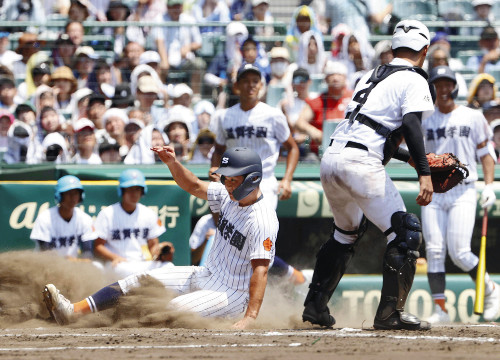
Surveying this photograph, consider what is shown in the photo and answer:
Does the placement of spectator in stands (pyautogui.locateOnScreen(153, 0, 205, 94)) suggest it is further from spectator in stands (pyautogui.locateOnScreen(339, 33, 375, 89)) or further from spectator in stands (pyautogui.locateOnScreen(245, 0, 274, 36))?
spectator in stands (pyautogui.locateOnScreen(339, 33, 375, 89))

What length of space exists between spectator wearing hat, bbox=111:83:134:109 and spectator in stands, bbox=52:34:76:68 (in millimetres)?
846

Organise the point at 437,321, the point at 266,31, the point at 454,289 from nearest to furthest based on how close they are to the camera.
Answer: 1. the point at 437,321
2. the point at 454,289
3. the point at 266,31

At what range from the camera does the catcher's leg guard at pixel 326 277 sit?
18.7ft

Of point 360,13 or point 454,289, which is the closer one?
point 454,289

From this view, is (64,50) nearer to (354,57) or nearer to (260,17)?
(260,17)

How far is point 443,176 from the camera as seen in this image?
19.0 feet

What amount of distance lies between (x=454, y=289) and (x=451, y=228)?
105 centimetres

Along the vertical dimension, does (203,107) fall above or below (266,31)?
below

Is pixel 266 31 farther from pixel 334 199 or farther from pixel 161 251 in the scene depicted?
pixel 334 199

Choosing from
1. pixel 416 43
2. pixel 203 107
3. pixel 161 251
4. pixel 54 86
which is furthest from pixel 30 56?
pixel 416 43

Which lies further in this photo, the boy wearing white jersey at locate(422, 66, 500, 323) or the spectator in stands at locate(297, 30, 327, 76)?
the spectator in stands at locate(297, 30, 327, 76)

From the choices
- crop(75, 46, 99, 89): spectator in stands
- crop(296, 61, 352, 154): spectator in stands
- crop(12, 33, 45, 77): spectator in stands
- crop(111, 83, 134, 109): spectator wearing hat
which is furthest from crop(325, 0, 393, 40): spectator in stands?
crop(12, 33, 45, 77): spectator in stands

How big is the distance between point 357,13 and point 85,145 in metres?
4.43

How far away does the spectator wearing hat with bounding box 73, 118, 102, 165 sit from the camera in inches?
349
